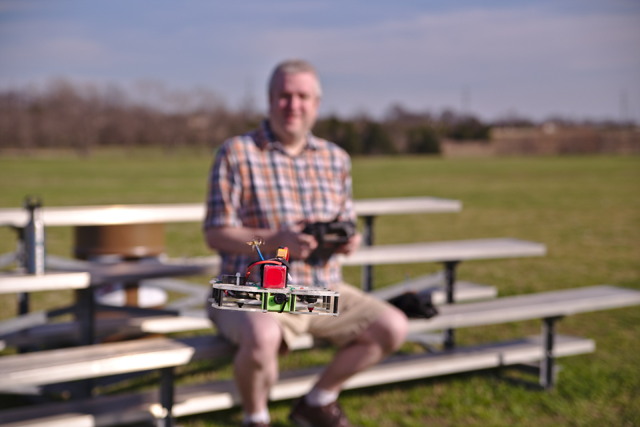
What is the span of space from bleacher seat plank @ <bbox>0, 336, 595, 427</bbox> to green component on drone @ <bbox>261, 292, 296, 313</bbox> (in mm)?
3495

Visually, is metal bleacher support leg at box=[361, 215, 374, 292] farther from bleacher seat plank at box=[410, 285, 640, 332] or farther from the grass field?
bleacher seat plank at box=[410, 285, 640, 332]

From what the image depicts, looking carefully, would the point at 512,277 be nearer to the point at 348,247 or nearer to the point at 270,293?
the point at 348,247

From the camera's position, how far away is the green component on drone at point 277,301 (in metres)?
0.57

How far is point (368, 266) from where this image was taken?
6.20 m

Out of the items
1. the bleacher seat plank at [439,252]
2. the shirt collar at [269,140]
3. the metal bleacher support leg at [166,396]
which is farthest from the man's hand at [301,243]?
the bleacher seat plank at [439,252]

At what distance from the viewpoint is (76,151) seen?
75.0m

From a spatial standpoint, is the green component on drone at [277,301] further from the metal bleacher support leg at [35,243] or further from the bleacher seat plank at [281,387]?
the bleacher seat plank at [281,387]

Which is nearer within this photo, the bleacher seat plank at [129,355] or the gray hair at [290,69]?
the gray hair at [290,69]

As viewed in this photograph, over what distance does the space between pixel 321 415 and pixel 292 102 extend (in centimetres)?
216

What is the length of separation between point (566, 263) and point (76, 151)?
70129 millimetres

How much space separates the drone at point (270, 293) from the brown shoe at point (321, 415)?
10.3ft

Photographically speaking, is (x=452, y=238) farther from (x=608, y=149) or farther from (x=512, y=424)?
(x=608, y=149)

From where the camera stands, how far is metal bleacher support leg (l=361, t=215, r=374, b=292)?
20.6 feet

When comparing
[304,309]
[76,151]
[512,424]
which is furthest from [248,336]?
[76,151]
